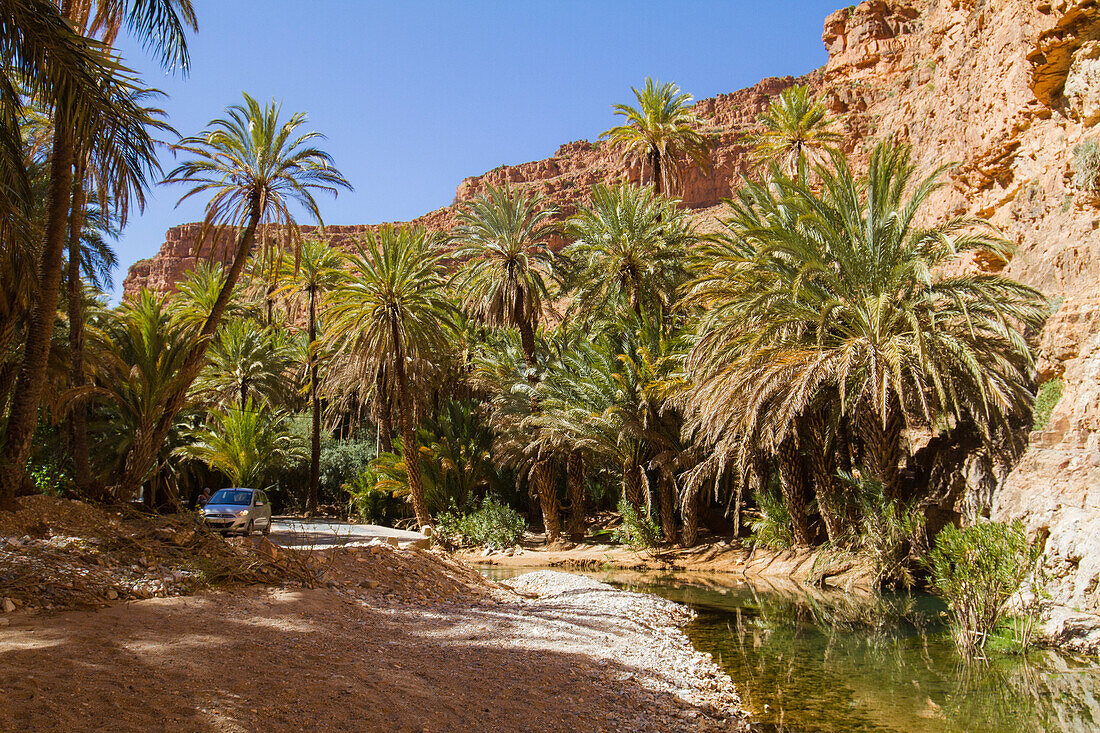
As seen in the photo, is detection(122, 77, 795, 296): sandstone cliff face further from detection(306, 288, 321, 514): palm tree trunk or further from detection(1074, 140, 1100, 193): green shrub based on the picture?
detection(1074, 140, 1100, 193): green shrub

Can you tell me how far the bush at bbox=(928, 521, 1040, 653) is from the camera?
8336 millimetres

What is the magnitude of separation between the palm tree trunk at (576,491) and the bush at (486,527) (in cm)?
189

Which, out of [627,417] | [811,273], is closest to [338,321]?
[627,417]

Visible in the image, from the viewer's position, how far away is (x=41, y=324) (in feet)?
29.5

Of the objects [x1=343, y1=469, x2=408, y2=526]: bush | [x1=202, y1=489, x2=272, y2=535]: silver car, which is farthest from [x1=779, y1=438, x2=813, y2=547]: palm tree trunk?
[x1=343, y1=469, x2=408, y2=526]: bush

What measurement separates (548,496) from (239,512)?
10.4 m

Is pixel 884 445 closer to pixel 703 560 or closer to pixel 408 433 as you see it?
pixel 703 560

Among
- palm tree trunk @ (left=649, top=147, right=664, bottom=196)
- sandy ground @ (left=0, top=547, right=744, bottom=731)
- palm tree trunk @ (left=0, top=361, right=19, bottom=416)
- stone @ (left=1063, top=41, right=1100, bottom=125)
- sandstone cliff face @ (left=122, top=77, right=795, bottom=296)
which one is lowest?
sandy ground @ (left=0, top=547, right=744, bottom=731)

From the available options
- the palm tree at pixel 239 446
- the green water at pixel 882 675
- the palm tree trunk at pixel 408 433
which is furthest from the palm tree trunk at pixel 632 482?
the palm tree at pixel 239 446

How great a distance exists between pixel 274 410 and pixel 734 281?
22.5m

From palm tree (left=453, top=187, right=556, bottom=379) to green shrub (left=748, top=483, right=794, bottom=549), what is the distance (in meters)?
9.26

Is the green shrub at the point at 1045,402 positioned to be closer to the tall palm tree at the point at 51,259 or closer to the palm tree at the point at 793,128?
the tall palm tree at the point at 51,259

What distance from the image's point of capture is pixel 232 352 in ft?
99.5

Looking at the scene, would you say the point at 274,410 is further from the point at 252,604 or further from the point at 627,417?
the point at 252,604
